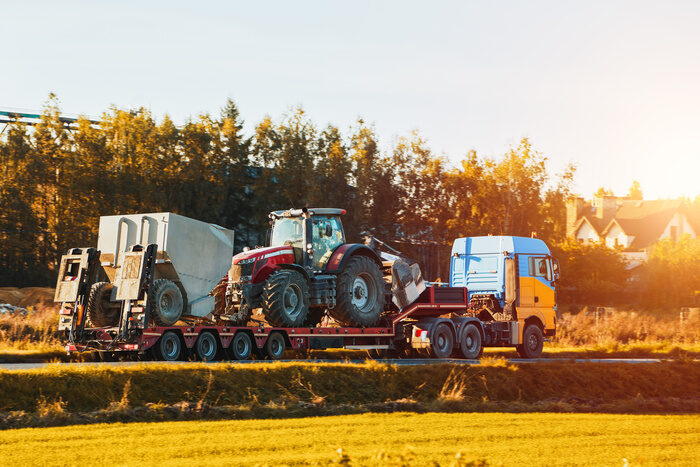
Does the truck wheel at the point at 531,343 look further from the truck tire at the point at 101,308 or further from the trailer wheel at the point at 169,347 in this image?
the truck tire at the point at 101,308

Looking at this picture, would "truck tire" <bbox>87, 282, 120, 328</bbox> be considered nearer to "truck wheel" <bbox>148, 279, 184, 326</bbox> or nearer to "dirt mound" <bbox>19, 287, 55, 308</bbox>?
"truck wheel" <bbox>148, 279, 184, 326</bbox>

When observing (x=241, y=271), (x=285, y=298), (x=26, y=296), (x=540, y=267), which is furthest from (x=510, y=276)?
(x=26, y=296)

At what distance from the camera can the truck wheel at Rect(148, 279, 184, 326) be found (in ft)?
59.1

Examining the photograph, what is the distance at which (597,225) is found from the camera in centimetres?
8475

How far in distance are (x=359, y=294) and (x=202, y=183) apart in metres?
19.6

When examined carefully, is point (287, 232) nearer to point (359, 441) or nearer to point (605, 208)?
point (359, 441)

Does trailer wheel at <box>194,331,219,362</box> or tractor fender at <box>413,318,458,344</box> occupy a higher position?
tractor fender at <box>413,318,458,344</box>

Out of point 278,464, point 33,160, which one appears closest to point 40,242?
point 33,160

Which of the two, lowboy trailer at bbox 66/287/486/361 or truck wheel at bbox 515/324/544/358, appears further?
truck wheel at bbox 515/324/544/358

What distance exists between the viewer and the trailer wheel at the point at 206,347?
704 inches

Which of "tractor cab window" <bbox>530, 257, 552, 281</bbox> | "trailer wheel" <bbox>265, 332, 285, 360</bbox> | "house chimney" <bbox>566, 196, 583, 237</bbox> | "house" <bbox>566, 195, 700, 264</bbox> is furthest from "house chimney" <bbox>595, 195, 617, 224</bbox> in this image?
"trailer wheel" <bbox>265, 332, 285, 360</bbox>

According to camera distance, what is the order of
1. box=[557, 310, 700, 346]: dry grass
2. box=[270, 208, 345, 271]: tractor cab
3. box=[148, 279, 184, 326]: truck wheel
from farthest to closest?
box=[557, 310, 700, 346]: dry grass < box=[270, 208, 345, 271]: tractor cab < box=[148, 279, 184, 326]: truck wheel

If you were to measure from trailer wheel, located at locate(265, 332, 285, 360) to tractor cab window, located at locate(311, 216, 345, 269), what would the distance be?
2.53m

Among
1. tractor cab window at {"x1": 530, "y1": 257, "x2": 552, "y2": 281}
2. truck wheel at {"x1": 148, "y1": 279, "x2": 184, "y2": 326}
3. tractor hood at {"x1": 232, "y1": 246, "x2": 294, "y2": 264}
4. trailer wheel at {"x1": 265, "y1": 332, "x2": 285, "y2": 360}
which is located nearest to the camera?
truck wheel at {"x1": 148, "y1": 279, "x2": 184, "y2": 326}
